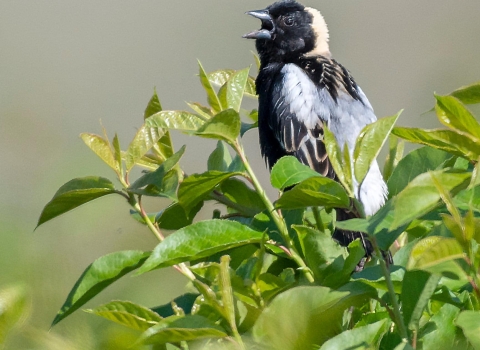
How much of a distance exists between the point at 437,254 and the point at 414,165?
1.22 feet

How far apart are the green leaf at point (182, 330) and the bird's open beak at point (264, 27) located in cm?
257

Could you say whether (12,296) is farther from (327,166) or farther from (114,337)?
(327,166)

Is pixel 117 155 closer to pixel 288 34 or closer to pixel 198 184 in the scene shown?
pixel 198 184

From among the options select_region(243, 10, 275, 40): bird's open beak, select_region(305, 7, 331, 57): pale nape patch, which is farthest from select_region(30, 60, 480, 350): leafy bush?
select_region(305, 7, 331, 57): pale nape patch

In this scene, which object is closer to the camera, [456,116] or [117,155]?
[456,116]

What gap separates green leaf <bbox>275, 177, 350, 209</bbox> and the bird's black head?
2.48 metres

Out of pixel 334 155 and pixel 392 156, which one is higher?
pixel 334 155

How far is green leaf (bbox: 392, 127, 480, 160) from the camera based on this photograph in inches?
26.0

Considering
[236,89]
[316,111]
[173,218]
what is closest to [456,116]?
[236,89]

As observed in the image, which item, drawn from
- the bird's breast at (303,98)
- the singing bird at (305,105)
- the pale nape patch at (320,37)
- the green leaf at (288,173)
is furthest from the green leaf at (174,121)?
the pale nape patch at (320,37)

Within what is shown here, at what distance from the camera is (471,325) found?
53 cm

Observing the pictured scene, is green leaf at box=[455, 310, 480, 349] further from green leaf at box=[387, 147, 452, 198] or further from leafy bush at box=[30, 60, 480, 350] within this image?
green leaf at box=[387, 147, 452, 198]

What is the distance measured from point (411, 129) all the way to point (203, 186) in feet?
0.97

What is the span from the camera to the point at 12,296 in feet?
1.63
